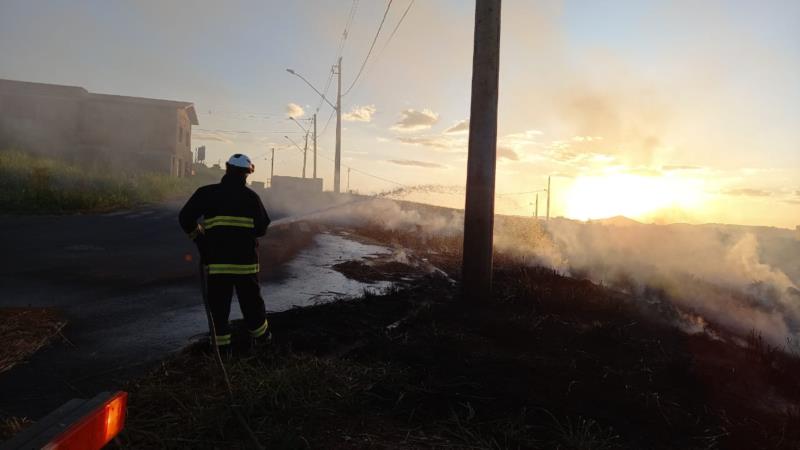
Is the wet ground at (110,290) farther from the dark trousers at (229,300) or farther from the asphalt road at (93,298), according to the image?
the dark trousers at (229,300)

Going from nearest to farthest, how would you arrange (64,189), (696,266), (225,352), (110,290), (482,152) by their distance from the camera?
1. (225,352)
2. (482,152)
3. (110,290)
4. (64,189)
5. (696,266)

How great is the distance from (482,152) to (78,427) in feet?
17.6

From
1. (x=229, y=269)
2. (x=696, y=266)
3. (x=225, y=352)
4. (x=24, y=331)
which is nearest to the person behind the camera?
(x=225, y=352)

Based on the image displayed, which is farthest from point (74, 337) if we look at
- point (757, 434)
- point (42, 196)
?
point (42, 196)

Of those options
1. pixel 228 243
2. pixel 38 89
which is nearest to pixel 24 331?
pixel 228 243

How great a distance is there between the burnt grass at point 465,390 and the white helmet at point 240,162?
1.67m

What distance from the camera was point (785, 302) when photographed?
17281 millimetres

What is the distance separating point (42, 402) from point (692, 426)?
14.7ft

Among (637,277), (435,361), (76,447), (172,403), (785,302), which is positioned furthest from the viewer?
(785,302)

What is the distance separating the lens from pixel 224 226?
4152mm

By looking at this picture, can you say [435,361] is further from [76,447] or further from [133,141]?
[133,141]

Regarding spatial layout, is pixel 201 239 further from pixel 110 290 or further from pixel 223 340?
pixel 110 290

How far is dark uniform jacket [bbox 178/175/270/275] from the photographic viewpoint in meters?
4.14

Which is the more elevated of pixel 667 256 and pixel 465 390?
pixel 667 256
